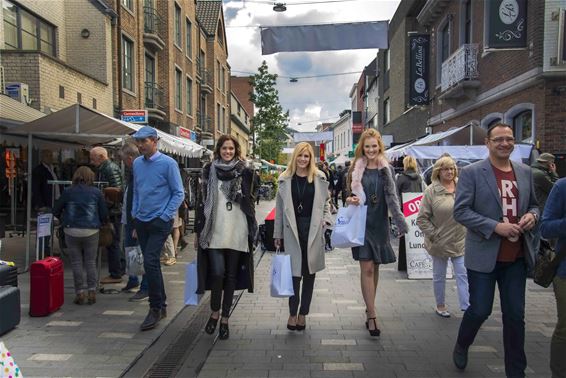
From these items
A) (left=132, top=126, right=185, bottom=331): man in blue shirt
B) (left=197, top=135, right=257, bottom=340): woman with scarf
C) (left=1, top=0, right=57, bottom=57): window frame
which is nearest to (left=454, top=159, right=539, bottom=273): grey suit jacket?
(left=197, top=135, right=257, bottom=340): woman with scarf

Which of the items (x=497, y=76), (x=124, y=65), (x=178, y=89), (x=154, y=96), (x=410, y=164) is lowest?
(x=410, y=164)

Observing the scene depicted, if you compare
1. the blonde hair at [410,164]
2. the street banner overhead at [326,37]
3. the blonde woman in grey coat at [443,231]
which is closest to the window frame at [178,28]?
the street banner overhead at [326,37]

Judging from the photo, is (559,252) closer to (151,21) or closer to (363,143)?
(363,143)

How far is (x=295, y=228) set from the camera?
15.4 ft

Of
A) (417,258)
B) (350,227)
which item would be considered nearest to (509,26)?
(417,258)

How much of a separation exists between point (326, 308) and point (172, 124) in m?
19.3

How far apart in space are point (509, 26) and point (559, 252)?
991cm

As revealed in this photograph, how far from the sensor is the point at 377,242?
15.4 ft

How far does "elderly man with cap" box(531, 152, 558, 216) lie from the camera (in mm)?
7000

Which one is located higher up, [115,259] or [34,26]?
[34,26]

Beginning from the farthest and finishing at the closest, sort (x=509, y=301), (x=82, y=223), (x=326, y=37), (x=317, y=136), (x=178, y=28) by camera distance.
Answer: (x=317, y=136), (x=178, y=28), (x=326, y=37), (x=82, y=223), (x=509, y=301)

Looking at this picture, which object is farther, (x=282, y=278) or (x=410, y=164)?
(x=410, y=164)

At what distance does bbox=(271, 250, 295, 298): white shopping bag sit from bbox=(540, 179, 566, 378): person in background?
215cm

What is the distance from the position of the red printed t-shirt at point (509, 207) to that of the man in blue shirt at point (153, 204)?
9.61 feet
